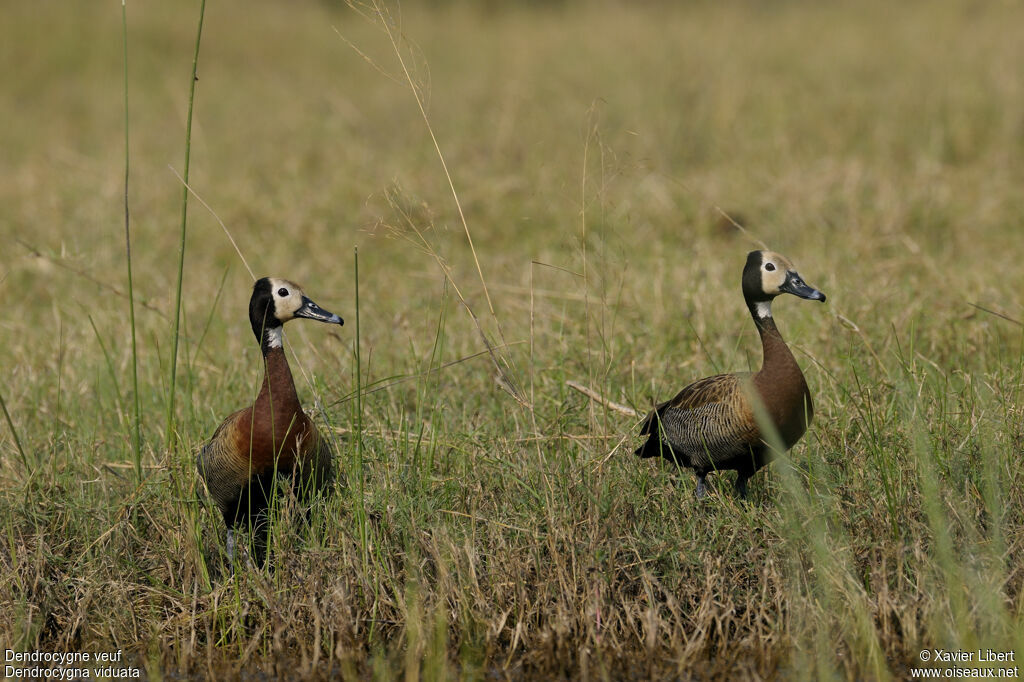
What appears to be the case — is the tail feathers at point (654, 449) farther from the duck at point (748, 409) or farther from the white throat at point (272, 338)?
the white throat at point (272, 338)

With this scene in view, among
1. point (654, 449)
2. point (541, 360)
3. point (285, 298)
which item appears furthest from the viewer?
point (541, 360)

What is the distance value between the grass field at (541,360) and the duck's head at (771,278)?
40 cm

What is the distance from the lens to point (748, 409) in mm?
3605

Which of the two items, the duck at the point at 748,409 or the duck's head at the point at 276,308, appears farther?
the duck's head at the point at 276,308

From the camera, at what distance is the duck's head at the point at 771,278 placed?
3811mm

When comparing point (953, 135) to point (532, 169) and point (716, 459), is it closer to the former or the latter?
point (532, 169)

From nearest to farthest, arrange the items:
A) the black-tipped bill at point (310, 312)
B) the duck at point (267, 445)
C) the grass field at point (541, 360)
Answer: the grass field at point (541, 360) → the duck at point (267, 445) → the black-tipped bill at point (310, 312)

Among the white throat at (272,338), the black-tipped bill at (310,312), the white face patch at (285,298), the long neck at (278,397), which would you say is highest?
the white face patch at (285,298)

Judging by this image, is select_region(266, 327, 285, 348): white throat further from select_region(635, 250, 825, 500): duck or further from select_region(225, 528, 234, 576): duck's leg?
select_region(635, 250, 825, 500): duck

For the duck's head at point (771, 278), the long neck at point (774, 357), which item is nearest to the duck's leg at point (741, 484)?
the long neck at point (774, 357)

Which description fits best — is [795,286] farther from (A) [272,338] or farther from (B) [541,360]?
(A) [272,338]

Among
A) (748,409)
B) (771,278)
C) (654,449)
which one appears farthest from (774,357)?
(654,449)

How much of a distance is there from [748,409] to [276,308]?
151 cm

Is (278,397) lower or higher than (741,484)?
higher
